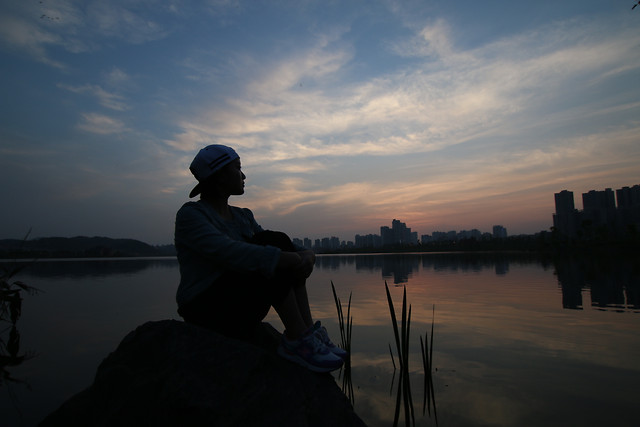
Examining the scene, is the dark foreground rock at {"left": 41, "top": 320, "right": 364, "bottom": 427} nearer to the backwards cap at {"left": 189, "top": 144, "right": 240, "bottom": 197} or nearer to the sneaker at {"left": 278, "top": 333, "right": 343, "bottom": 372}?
the sneaker at {"left": 278, "top": 333, "right": 343, "bottom": 372}

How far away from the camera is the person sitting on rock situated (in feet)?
5.69

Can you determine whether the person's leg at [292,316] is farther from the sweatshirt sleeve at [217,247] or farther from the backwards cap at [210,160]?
the backwards cap at [210,160]

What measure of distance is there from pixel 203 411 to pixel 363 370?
10.1 ft

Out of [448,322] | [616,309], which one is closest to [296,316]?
[448,322]

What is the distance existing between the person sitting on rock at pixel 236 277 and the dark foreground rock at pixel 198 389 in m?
0.11

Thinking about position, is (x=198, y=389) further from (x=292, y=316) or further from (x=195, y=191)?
(x=195, y=191)

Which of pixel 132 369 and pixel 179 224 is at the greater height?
Answer: pixel 179 224

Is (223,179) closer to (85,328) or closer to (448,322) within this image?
(448,322)

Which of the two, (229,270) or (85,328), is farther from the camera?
(85,328)

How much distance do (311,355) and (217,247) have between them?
0.71 meters

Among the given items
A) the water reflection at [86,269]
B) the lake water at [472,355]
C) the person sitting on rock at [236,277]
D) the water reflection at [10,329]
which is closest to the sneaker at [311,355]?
the person sitting on rock at [236,277]

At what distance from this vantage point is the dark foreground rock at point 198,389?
1.59m

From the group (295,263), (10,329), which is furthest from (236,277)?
(10,329)

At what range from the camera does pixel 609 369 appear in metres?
4.05
